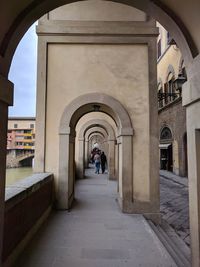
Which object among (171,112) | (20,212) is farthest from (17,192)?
(171,112)

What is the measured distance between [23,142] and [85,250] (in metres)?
58.4

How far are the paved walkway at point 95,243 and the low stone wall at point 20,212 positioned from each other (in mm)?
230

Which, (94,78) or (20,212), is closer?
(20,212)

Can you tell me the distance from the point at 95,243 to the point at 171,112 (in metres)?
14.7

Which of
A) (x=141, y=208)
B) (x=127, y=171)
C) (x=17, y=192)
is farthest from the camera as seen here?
(x=127, y=171)

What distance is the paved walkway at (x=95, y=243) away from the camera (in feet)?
10.9

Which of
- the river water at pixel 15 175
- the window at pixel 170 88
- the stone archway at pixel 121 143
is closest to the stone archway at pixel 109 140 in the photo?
the river water at pixel 15 175

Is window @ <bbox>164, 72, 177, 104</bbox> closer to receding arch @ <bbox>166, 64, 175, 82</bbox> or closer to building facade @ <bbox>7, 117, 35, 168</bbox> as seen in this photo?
receding arch @ <bbox>166, 64, 175, 82</bbox>

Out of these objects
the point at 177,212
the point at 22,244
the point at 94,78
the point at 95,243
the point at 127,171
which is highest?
the point at 94,78

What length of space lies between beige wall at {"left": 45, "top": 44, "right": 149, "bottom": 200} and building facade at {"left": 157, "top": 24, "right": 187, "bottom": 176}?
860cm

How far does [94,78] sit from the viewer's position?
6492 millimetres

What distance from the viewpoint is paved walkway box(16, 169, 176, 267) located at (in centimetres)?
331

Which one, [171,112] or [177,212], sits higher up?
[171,112]

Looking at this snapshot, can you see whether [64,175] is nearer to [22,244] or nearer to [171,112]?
[22,244]
